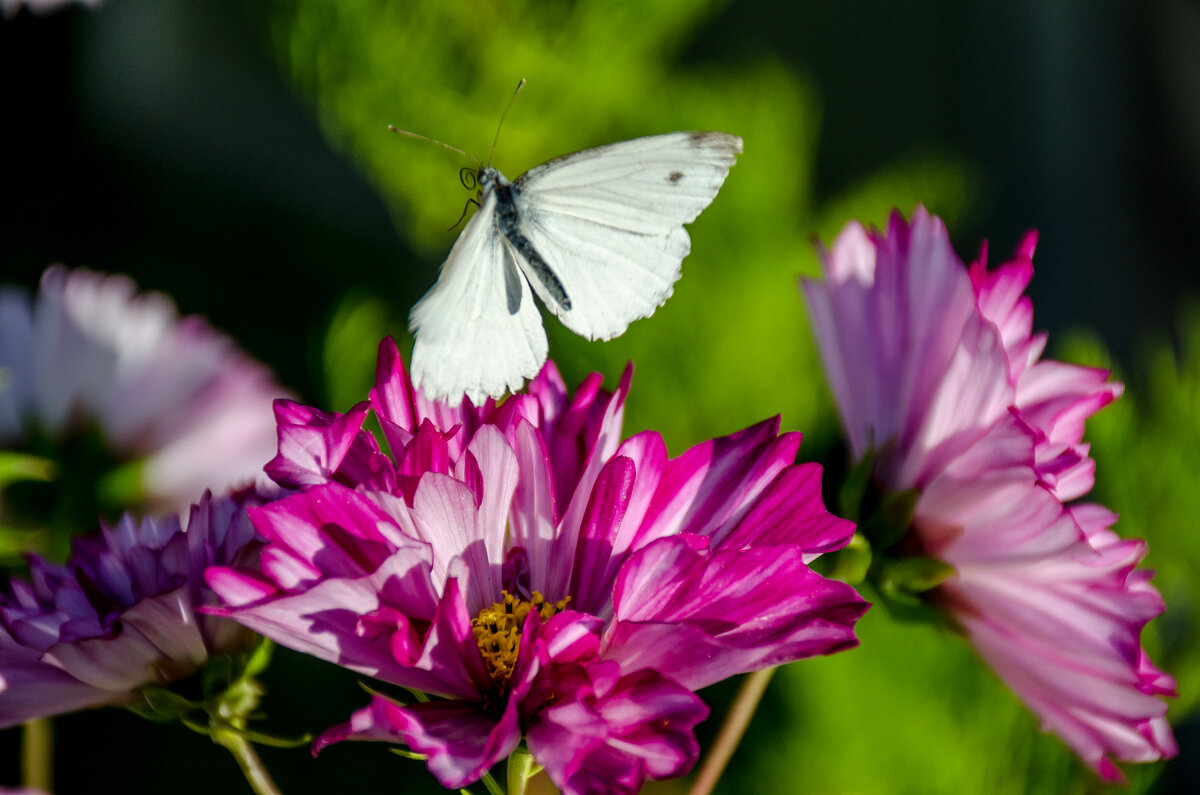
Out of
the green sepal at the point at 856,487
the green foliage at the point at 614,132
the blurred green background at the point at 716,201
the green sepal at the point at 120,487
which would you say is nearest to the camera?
the green sepal at the point at 856,487

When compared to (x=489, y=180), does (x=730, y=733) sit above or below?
below

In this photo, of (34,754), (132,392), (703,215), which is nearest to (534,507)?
(34,754)

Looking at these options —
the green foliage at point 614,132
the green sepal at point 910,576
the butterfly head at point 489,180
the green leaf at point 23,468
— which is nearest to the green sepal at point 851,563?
the green sepal at point 910,576

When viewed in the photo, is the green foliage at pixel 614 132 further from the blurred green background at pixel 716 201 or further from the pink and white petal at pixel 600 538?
the pink and white petal at pixel 600 538

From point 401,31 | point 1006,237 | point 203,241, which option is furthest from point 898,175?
point 203,241

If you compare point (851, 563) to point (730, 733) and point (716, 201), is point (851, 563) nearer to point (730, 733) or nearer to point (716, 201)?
point (730, 733)

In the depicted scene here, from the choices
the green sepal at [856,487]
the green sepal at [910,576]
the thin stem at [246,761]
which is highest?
the thin stem at [246,761]

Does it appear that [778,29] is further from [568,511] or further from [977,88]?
[568,511]
